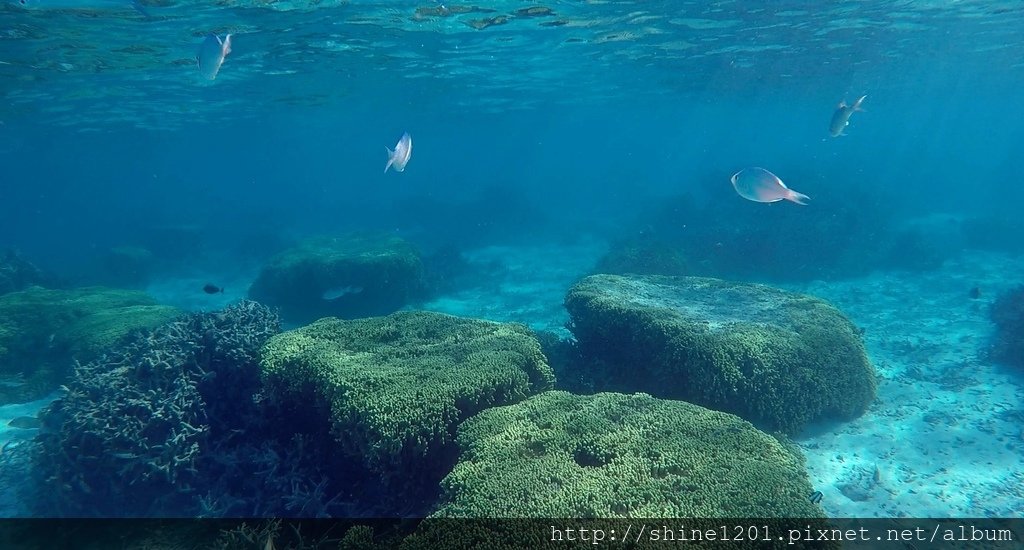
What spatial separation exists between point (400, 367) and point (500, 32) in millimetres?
20022

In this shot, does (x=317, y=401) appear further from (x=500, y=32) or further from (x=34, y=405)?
(x=500, y=32)

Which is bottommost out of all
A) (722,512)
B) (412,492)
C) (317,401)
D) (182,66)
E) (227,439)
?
(227,439)

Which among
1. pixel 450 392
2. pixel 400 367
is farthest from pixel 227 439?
pixel 450 392

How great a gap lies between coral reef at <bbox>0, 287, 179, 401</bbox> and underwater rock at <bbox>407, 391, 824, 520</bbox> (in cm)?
1056

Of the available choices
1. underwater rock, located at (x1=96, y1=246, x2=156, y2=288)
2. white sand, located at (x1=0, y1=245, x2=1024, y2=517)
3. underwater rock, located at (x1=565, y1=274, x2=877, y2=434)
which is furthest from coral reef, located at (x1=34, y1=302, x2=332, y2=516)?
underwater rock, located at (x1=96, y1=246, x2=156, y2=288)

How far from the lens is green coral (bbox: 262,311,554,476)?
569 cm

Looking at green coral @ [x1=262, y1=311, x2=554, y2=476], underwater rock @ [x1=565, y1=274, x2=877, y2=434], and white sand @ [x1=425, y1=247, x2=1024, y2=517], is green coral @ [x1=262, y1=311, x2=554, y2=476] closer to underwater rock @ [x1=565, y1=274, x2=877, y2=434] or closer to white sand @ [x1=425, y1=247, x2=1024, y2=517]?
underwater rock @ [x1=565, y1=274, x2=877, y2=434]

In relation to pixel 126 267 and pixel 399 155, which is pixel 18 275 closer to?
pixel 126 267

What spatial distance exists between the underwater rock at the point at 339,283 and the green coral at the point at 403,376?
10199 mm

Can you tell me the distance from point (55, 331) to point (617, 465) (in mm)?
15697

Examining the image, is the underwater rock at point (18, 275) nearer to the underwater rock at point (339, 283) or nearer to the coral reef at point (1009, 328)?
the underwater rock at point (339, 283)

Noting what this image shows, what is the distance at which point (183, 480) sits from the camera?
25.1 feet

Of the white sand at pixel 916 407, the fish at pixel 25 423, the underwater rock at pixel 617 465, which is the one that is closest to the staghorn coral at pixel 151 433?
the fish at pixel 25 423

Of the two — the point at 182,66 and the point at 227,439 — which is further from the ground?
the point at 182,66
